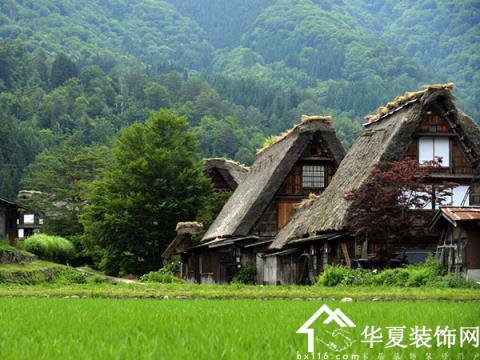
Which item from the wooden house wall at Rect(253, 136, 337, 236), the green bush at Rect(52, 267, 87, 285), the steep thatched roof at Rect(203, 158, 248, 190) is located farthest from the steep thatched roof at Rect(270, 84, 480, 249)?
the steep thatched roof at Rect(203, 158, 248, 190)

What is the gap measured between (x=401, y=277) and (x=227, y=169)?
106ft

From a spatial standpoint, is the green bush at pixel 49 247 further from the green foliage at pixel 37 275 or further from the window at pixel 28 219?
the window at pixel 28 219

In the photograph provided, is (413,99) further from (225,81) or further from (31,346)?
(225,81)

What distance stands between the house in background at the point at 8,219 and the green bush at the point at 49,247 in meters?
3.10

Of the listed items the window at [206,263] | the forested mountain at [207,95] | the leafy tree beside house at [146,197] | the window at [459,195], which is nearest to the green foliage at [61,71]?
the forested mountain at [207,95]

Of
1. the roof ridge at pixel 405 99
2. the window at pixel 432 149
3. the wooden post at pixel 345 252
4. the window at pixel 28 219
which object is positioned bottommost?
the wooden post at pixel 345 252

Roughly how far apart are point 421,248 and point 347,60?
156259 millimetres

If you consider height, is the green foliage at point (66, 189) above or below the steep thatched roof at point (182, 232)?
above

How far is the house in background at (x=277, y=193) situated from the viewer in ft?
131

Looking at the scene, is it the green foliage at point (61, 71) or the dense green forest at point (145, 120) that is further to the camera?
the green foliage at point (61, 71)

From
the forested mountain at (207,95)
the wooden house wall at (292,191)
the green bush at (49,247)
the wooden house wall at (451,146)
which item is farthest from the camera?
the forested mountain at (207,95)

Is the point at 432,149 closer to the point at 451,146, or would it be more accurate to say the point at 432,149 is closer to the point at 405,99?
the point at 451,146

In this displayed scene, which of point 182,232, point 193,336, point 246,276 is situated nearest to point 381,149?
point 246,276

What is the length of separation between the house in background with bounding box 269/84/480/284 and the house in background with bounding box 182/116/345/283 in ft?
15.8
